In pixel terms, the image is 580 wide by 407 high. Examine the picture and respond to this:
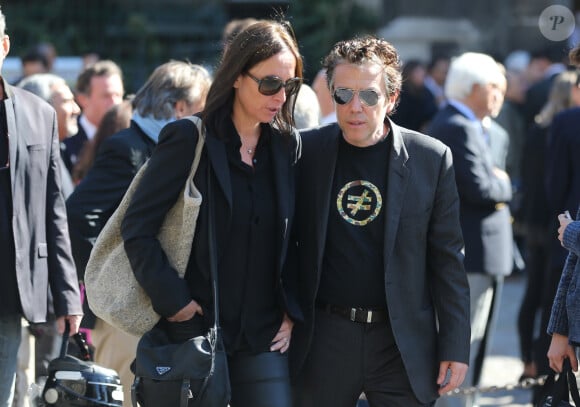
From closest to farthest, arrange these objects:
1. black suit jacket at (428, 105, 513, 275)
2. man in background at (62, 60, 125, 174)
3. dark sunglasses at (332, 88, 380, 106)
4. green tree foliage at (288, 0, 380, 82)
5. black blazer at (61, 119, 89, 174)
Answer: dark sunglasses at (332, 88, 380, 106) → black suit jacket at (428, 105, 513, 275) → black blazer at (61, 119, 89, 174) → man in background at (62, 60, 125, 174) → green tree foliage at (288, 0, 380, 82)

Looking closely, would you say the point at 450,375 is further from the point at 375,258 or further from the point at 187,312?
the point at 187,312

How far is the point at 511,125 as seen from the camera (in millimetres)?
11859

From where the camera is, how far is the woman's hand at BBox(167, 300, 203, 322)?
161 inches

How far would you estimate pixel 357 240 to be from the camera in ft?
14.2

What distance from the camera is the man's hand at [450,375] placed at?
4363 millimetres

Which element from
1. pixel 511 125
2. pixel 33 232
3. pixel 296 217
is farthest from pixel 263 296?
pixel 511 125

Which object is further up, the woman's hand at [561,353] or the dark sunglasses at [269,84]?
the dark sunglasses at [269,84]

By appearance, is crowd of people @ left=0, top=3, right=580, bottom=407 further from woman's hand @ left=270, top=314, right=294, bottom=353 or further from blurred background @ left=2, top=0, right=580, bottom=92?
blurred background @ left=2, top=0, right=580, bottom=92

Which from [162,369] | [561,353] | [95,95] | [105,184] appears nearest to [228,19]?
[95,95]

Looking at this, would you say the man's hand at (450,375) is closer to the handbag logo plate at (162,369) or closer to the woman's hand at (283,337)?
the woman's hand at (283,337)

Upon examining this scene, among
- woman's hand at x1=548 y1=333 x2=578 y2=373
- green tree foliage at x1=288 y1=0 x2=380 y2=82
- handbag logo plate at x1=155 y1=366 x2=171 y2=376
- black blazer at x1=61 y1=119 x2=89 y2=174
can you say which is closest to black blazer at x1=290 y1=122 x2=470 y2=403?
woman's hand at x1=548 y1=333 x2=578 y2=373

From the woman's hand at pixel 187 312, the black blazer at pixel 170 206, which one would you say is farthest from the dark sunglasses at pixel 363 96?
the woman's hand at pixel 187 312

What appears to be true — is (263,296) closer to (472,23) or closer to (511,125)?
(511,125)

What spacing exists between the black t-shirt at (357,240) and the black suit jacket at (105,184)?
1.32 meters
